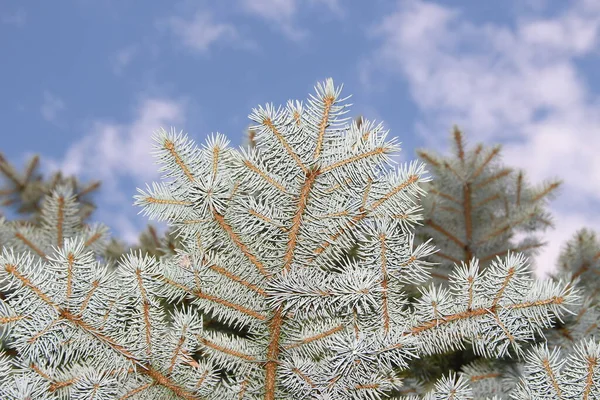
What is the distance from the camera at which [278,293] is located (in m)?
1.60

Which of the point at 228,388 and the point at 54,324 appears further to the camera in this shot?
the point at 228,388

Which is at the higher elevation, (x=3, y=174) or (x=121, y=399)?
(x=3, y=174)

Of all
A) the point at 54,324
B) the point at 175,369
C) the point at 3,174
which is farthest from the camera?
the point at 3,174

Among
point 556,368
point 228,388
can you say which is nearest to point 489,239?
point 556,368

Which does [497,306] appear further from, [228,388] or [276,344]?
[228,388]

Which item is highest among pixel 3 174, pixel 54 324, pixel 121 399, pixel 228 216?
pixel 3 174

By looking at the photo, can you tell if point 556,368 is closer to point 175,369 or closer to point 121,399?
point 175,369

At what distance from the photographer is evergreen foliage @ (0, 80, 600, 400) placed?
5.01 ft

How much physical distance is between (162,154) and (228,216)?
0.27 m

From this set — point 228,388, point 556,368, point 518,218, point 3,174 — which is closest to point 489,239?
point 518,218

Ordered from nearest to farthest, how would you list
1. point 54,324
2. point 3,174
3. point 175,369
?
1. point 54,324
2. point 175,369
3. point 3,174

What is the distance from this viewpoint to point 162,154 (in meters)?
1.65

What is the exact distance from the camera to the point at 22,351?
61.9 inches

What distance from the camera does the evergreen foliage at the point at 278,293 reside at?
1.53 metres
